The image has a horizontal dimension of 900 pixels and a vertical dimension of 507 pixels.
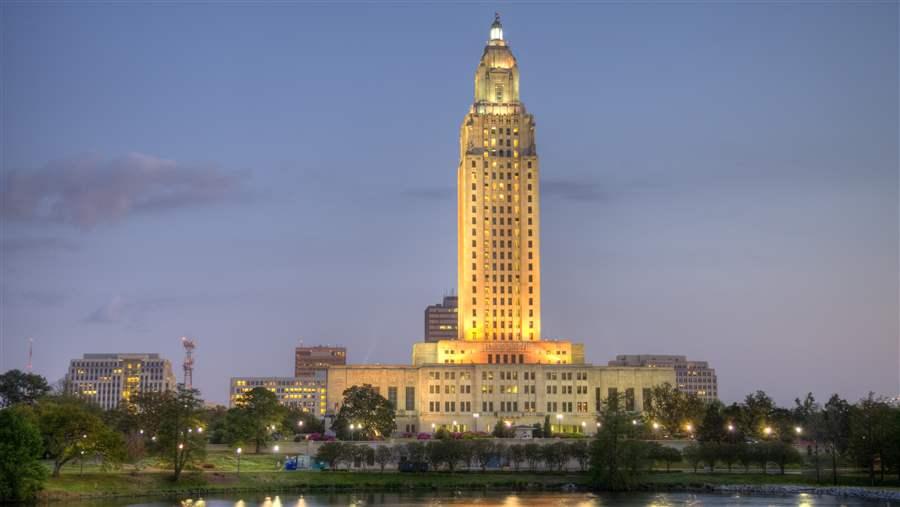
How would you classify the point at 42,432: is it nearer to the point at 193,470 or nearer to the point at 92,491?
the point at 92,491

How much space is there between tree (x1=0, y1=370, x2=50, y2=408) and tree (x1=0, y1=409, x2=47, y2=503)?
302 ft

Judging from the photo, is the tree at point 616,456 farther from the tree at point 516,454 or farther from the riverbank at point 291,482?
the tree at point 516,454

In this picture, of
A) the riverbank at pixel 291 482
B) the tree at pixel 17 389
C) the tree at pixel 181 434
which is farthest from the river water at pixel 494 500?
the tree at pixel 17 389

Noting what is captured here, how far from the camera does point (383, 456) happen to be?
146m

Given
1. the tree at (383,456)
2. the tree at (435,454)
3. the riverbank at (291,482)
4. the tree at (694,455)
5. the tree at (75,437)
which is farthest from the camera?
the tree at (383,456)

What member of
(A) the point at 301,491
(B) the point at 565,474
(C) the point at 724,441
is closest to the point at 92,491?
(A) the point at 301,491

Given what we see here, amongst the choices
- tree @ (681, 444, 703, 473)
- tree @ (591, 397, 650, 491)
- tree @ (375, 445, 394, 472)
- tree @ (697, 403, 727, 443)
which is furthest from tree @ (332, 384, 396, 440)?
tree @ (591, 397, 650, 491)

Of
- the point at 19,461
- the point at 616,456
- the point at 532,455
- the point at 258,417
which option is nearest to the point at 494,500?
the point at 616,456

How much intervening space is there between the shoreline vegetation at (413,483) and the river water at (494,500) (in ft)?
13.9

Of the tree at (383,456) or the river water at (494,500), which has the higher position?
the tree at (383,456)

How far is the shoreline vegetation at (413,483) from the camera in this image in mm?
119250

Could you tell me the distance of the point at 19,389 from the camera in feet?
648

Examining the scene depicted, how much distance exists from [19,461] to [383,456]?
53626mm

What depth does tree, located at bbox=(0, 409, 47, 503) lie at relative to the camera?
104 m
